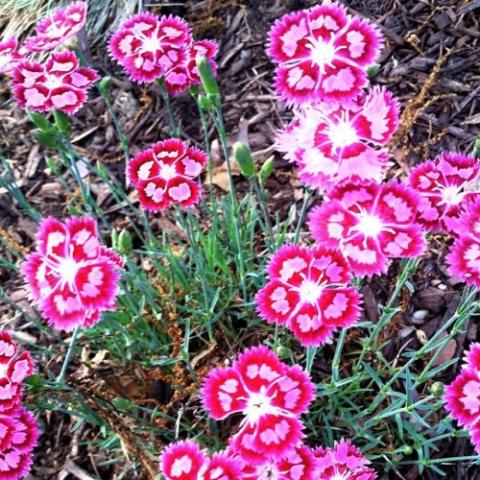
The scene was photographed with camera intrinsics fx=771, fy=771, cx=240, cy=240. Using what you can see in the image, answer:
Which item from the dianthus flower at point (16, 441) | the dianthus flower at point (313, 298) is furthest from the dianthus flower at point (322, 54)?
the dianthus flower at point (16, 441)

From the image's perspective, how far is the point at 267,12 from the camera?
3951 millimetres

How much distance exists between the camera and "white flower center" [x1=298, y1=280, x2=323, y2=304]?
191 centimetres

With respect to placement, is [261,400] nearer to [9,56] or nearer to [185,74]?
[185,74]

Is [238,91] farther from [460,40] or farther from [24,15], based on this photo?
[24,15]

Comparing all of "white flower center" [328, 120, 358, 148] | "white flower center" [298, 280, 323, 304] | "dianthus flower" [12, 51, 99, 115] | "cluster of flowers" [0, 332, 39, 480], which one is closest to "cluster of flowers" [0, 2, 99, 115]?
"dianthus flower" [12, 51, 99, 115]

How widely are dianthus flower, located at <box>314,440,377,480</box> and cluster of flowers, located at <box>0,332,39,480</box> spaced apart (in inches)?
31.3

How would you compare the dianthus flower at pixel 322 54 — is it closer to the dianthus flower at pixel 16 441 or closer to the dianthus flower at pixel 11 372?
the dianthus flower at pixel 11 372

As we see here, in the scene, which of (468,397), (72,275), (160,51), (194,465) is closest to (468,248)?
(468,397)

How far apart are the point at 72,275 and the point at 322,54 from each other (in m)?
0.88

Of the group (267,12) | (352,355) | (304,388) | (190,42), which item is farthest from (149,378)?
(267,12)

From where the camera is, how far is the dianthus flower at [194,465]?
181 cm

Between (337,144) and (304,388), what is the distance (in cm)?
61

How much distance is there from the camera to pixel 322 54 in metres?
2.05

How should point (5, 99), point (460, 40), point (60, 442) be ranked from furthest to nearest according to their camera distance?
point (5, 99)
point (460, 40)
point (60, 442)
